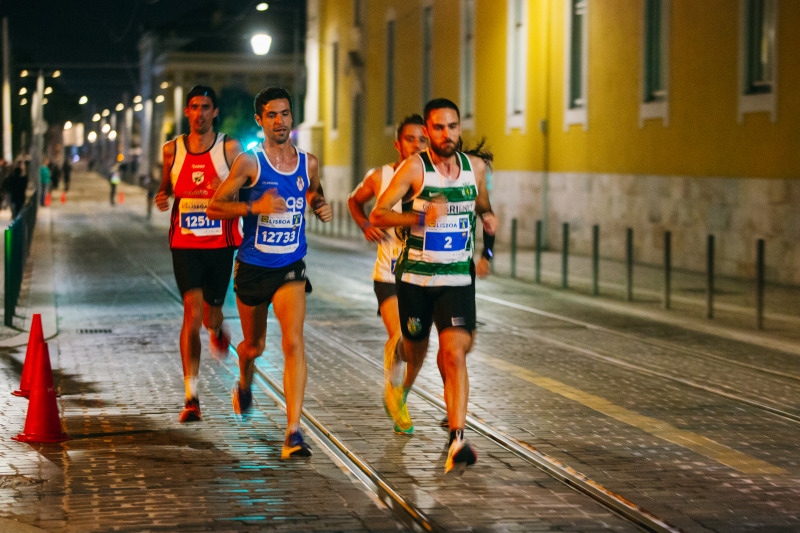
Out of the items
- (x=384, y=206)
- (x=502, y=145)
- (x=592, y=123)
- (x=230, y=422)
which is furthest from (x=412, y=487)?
(x=502, y=145)

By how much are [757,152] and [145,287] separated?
31.1ft

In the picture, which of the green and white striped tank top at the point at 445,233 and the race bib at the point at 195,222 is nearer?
the green and white striped tank top at the point at 445,233

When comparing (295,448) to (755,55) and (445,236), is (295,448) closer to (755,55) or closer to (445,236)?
(445,236)

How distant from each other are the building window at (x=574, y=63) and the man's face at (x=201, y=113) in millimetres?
19764

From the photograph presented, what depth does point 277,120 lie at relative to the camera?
7.11 meters

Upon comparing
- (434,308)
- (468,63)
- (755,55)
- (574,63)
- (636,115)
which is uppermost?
(468,63)

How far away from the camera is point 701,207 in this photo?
2175cm

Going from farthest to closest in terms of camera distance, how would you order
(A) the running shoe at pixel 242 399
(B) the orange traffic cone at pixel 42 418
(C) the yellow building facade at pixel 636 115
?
(C) the yellow building facade at pixel 636 115, (A) the running shoe at pixel 242 399, (B) the orange traffic cone at pixel 42 418

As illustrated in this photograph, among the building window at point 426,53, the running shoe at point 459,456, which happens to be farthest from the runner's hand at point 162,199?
the building window at point 426,53

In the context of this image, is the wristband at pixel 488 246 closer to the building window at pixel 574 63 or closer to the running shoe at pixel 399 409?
the running shoe at pixel 399 409

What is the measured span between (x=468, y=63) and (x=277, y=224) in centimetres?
2899

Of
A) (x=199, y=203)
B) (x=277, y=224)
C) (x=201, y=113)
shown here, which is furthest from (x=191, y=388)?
(x=201, y=113)

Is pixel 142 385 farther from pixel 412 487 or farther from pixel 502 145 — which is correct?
pixel 502 145

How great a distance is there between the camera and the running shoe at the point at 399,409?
7641mm
